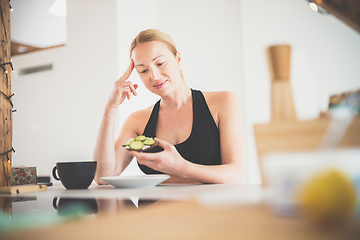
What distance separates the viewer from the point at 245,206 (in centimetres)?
34

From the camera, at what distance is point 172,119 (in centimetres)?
167

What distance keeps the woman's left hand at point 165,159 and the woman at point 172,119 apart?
0.35 metres

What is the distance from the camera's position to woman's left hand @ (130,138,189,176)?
931mm

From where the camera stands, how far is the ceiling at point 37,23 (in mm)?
3866

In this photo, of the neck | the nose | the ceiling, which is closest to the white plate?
the nose

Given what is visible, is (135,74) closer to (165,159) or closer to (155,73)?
(155,73)

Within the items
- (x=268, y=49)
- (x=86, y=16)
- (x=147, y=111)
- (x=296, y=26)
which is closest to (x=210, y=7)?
(x=296, y=26)

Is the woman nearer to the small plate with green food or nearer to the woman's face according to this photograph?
the woman's face

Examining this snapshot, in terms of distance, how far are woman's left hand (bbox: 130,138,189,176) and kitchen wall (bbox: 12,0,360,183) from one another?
2.18 meters

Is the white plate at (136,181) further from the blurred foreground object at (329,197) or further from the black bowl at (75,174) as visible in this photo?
the blurred foreground object at (329,197)

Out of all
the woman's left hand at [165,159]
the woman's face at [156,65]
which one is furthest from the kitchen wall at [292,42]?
the woman's left hand at [165,159]

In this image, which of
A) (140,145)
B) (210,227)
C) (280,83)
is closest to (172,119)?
(140,145)

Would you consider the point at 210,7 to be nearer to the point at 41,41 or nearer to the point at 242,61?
the point at 242,61

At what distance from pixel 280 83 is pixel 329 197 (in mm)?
165
